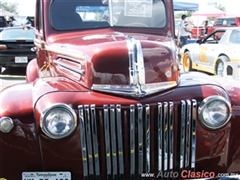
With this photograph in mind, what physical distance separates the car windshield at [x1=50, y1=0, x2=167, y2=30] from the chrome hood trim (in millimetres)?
993

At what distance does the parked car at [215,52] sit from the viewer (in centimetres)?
899

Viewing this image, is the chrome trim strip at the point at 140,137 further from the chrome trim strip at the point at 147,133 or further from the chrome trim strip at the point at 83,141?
the chrome trim strip at the point at 83,141

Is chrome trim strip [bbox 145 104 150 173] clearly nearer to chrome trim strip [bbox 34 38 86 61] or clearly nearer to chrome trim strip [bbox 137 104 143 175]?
chrome trim strip [bbox 137 104 143 175]

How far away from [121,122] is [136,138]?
0.18m

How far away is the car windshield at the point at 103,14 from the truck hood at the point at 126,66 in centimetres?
64

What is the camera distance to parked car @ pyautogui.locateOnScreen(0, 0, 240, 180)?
2357 millimetres

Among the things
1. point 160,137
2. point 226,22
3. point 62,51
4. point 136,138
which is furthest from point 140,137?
point 226,22

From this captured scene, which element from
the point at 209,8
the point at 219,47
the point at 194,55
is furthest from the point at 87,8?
the point at 209,8

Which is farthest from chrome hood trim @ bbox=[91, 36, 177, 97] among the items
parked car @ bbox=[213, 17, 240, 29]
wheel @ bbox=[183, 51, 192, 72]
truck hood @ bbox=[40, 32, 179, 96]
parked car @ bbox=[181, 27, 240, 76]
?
parked car @ bbox=[213, 17, 240, 29]

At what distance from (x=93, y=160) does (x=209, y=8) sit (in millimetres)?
30550

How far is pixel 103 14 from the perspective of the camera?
347 cm

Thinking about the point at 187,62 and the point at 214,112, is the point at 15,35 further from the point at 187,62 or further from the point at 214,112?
the point at 214,112

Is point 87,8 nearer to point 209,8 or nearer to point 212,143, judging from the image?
point 212,143

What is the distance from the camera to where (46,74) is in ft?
12.3
